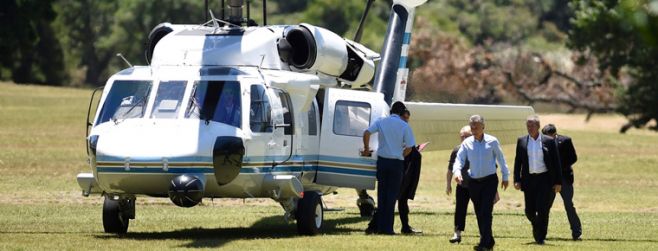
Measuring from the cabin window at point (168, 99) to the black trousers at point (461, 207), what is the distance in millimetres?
3331

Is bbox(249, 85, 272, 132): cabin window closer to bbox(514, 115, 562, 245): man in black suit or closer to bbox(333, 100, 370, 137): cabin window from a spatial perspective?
bbox(333, 100, 370, 137): cabin window

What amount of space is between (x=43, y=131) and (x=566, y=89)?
3588 centimetres

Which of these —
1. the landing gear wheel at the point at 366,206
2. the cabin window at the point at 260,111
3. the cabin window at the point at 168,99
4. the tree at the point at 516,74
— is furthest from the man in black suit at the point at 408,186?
the tree at the point at 516,74

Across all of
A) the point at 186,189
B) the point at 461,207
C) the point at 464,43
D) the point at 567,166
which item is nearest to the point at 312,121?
the point at 461,207

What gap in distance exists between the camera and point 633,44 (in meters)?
58.2

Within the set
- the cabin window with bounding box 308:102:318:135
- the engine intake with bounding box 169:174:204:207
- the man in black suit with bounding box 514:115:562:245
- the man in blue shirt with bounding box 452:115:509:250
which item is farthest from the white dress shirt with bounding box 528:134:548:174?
the engine intake with bounding box 169:174:204:207

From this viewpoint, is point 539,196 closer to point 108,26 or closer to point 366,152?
point 366,152

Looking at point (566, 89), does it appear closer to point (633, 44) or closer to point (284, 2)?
point (633, 44)

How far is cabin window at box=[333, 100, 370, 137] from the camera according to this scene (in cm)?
1812

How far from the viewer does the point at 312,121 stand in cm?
1786

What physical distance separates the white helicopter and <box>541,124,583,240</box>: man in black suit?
248 cm

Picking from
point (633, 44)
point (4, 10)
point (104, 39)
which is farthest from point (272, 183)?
point (104, 39)

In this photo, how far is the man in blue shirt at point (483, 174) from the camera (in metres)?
15.3

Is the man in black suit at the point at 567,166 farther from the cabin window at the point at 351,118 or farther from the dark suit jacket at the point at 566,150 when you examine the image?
the cabin window at the point at 351,118
